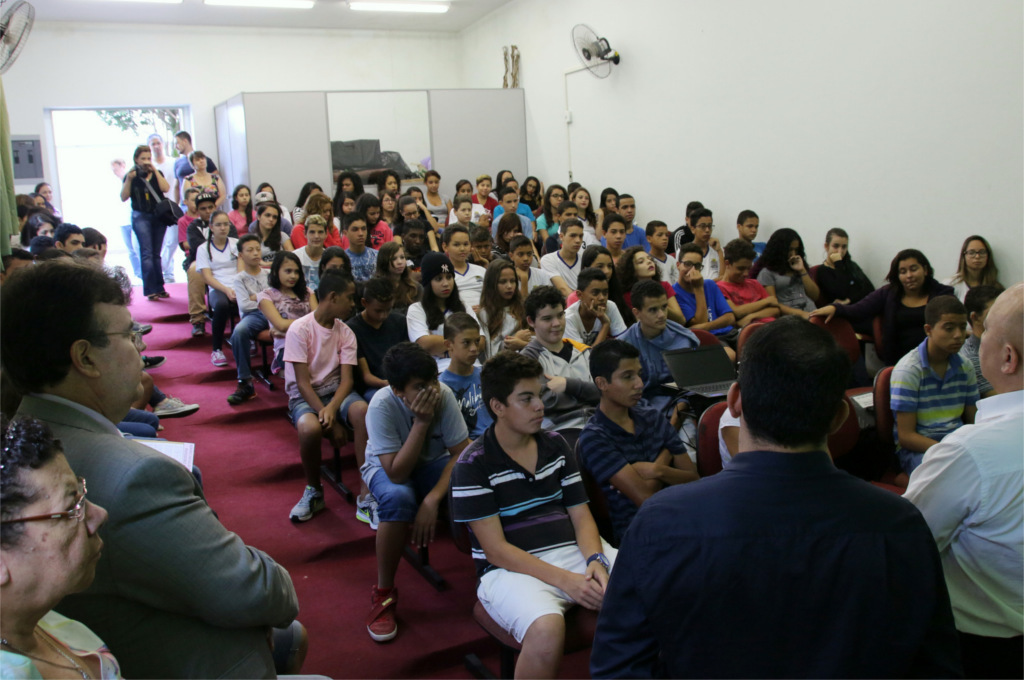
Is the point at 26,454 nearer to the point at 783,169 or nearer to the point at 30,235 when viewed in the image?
the point at 30,235

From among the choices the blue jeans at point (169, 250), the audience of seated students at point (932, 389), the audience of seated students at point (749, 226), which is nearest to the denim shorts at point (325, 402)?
the audience of seated students at point (932, 389)

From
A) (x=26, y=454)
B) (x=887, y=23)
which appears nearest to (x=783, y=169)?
(x=887, y=23)

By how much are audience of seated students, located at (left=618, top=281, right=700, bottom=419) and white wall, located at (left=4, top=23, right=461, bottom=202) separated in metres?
6.43

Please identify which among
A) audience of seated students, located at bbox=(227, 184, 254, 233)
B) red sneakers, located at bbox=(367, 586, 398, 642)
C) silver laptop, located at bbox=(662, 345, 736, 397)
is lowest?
red sneakers, located at bbox=(367, 586, 398, 642)

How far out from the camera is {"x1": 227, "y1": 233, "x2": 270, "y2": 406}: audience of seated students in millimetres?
4840

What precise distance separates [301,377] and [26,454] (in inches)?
107

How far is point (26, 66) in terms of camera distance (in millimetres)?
9109

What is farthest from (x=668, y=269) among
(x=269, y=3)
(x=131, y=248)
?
(x=131, y=248)

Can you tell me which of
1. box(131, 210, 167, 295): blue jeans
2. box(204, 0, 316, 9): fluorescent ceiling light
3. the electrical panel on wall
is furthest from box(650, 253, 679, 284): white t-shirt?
the electrical panel on wall

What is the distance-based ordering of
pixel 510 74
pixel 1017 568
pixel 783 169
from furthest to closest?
pixel 510 74 → pixel 783 169 → pixel 1017 568

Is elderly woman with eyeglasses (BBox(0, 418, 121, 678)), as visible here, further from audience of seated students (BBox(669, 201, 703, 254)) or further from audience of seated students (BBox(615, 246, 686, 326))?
audience of seated students (BBox(669, 201, 703, 254))

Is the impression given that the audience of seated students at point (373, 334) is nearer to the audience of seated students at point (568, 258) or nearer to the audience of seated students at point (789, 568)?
the audience of seated students at point (568, 258)

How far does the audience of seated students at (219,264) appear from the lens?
5.54m

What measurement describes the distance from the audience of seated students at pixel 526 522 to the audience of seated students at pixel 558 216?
13.7 feet
